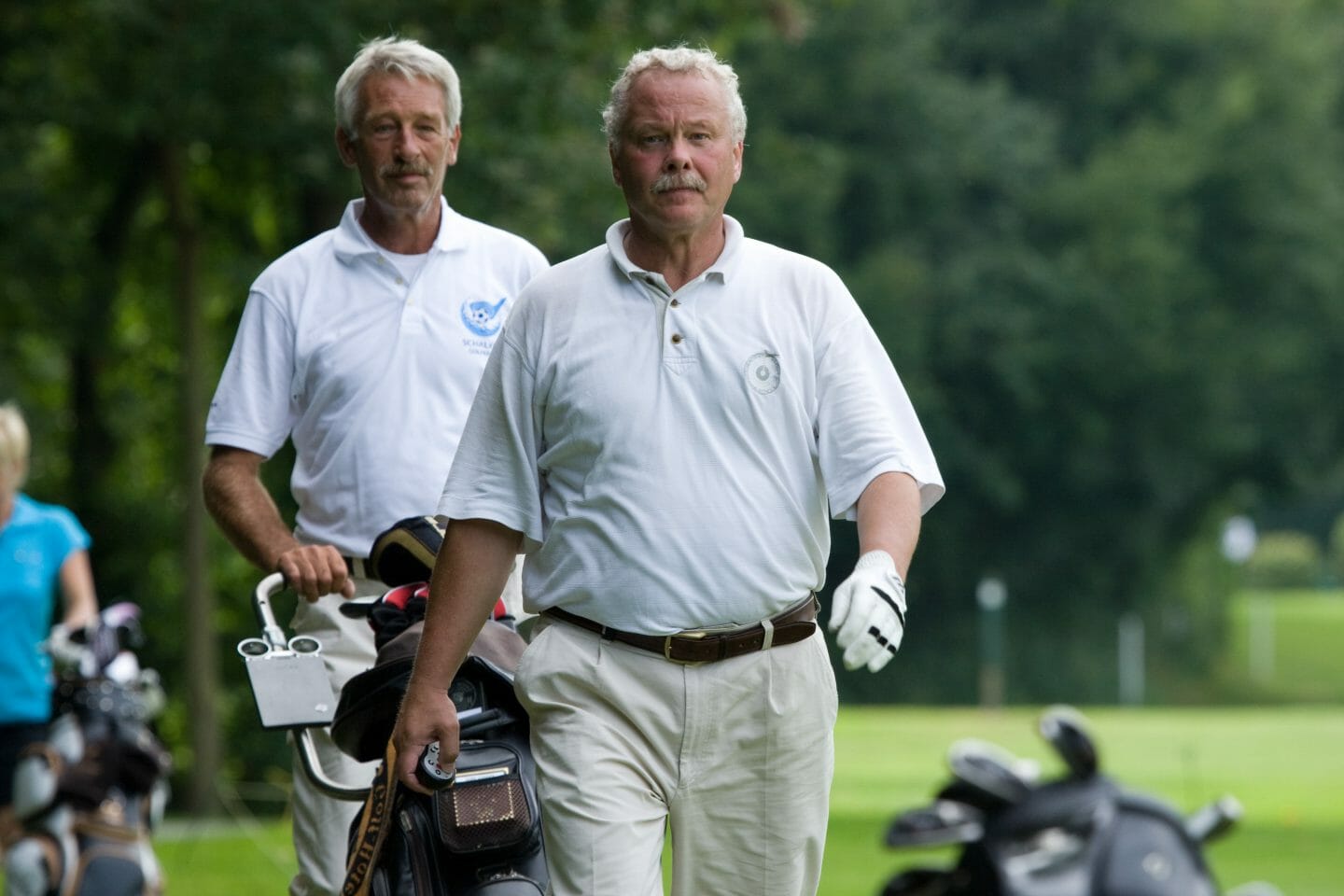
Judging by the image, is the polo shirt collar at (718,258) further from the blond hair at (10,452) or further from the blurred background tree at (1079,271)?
the blurred background tree at (1079,271)

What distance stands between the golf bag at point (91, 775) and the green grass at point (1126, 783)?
3253 mm

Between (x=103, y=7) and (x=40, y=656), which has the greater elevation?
(x=103, y=7)

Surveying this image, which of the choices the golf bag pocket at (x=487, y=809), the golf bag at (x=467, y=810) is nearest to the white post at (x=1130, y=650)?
the golf bag at (x=467, y=810)

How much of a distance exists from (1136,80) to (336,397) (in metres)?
44.4

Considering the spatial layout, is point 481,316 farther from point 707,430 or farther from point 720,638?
point 720,638

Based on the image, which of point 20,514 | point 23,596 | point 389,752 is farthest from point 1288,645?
point 389,752

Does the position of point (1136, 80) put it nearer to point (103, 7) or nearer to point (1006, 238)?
point (1006, 238)

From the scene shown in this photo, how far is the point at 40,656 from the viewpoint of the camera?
9.16 metres

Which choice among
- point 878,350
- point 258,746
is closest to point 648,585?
point 878,350

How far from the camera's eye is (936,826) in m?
3.17

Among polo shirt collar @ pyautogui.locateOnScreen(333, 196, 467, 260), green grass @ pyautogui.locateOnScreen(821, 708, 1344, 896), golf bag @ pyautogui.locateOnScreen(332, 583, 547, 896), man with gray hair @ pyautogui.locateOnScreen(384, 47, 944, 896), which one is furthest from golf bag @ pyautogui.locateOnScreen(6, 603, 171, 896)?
green grass @ pyautogui.locateOnScreen(821, 708, 1344, 896)

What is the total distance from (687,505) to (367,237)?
1.81 m

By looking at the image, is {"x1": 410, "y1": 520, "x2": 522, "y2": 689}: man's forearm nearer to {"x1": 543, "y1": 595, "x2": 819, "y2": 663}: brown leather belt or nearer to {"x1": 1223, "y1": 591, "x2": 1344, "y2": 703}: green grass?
{"x1": 543, "y1": 595, "x2": 819, "y2": 663}: brown leather belt

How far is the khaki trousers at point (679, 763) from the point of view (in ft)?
14.0
